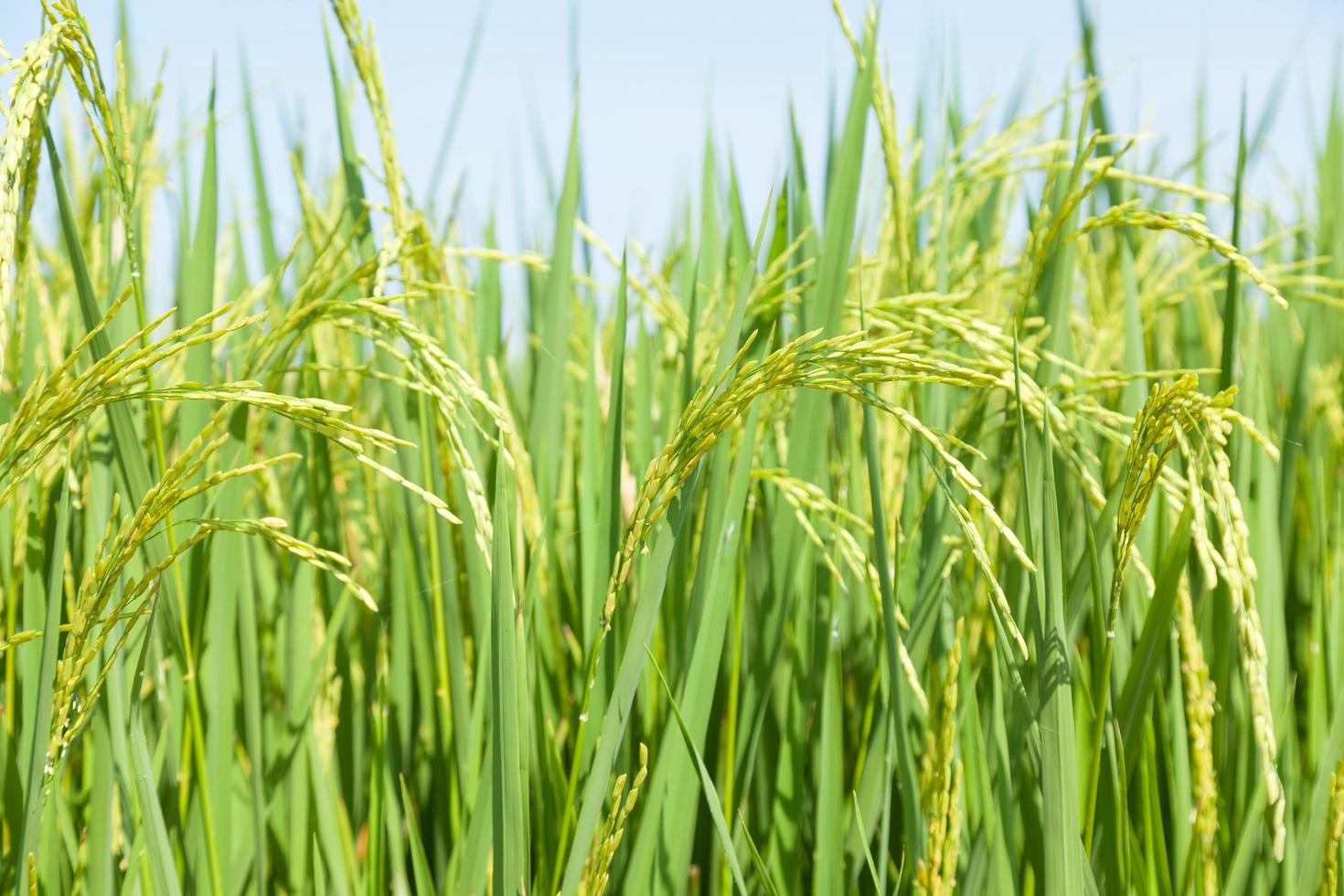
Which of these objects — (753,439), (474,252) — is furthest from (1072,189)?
(474,252)

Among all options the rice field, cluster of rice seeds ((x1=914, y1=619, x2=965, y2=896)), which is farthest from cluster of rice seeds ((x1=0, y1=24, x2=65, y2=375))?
cluster of rice seeds ((x1=914, y1=619, x2=965, y2=896))

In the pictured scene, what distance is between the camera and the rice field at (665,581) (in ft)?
2.22

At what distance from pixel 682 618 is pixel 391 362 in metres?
0.52

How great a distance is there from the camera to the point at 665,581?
0.70m

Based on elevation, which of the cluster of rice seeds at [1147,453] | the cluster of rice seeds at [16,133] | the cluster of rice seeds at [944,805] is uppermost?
the cluster of rice seeds at [16,133]

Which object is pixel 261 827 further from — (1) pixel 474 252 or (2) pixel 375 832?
Answer: (1) pixel 474 252

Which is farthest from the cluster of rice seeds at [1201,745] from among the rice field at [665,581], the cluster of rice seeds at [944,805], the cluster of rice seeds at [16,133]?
the cluster of rice seeds at [16,133]

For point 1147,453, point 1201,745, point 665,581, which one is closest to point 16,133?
point 665,581

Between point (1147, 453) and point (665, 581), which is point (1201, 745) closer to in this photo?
point (1147, 453)

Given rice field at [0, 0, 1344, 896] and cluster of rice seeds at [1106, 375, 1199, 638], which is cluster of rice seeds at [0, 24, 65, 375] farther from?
cluster of rice seeds at [1106, 375, 1199, 638]

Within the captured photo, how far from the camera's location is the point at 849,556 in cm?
97

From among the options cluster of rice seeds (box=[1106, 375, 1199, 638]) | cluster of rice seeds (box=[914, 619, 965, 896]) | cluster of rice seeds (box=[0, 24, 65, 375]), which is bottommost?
cluster of rice seeds (box=[914, 619, 965, 896])

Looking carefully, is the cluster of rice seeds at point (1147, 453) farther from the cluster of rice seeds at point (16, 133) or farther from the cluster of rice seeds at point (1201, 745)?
the cluster of rice seeds at point (16, 133)

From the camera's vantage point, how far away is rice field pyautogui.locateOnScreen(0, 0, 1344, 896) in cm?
68
